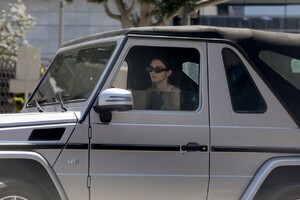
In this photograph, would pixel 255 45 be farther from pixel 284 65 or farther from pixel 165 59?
pixel 165 59

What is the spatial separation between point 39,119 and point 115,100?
0.70 m

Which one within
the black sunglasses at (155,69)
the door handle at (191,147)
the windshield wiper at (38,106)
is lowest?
the door handle at (191,147)

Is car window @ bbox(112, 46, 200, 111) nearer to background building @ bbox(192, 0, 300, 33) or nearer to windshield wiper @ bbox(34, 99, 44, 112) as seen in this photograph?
windshield wiper @ bbox(34, 99, 44, 112)

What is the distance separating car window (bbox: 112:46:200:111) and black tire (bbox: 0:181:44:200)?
43.6 inches

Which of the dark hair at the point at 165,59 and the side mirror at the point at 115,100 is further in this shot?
the dark hair at the point at 165,59

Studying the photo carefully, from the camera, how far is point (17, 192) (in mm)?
4871

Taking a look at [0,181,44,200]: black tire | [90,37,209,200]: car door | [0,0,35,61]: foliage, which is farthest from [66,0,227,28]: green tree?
[0,0,35,61]: foliage

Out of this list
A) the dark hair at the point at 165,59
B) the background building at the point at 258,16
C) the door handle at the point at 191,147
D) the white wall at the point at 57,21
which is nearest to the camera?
the door handle at the point at 191,147

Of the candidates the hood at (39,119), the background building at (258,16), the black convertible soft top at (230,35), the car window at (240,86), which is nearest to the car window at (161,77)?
the black convertible soft top at (230,35)

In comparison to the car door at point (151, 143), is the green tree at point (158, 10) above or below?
above

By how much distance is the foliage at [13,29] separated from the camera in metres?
24.0

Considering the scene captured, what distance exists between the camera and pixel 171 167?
16.5ft

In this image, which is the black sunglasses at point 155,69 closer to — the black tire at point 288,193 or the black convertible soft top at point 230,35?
the black convertible soft top at point 230,35

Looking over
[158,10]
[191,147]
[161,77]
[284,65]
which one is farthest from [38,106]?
[158,10]
